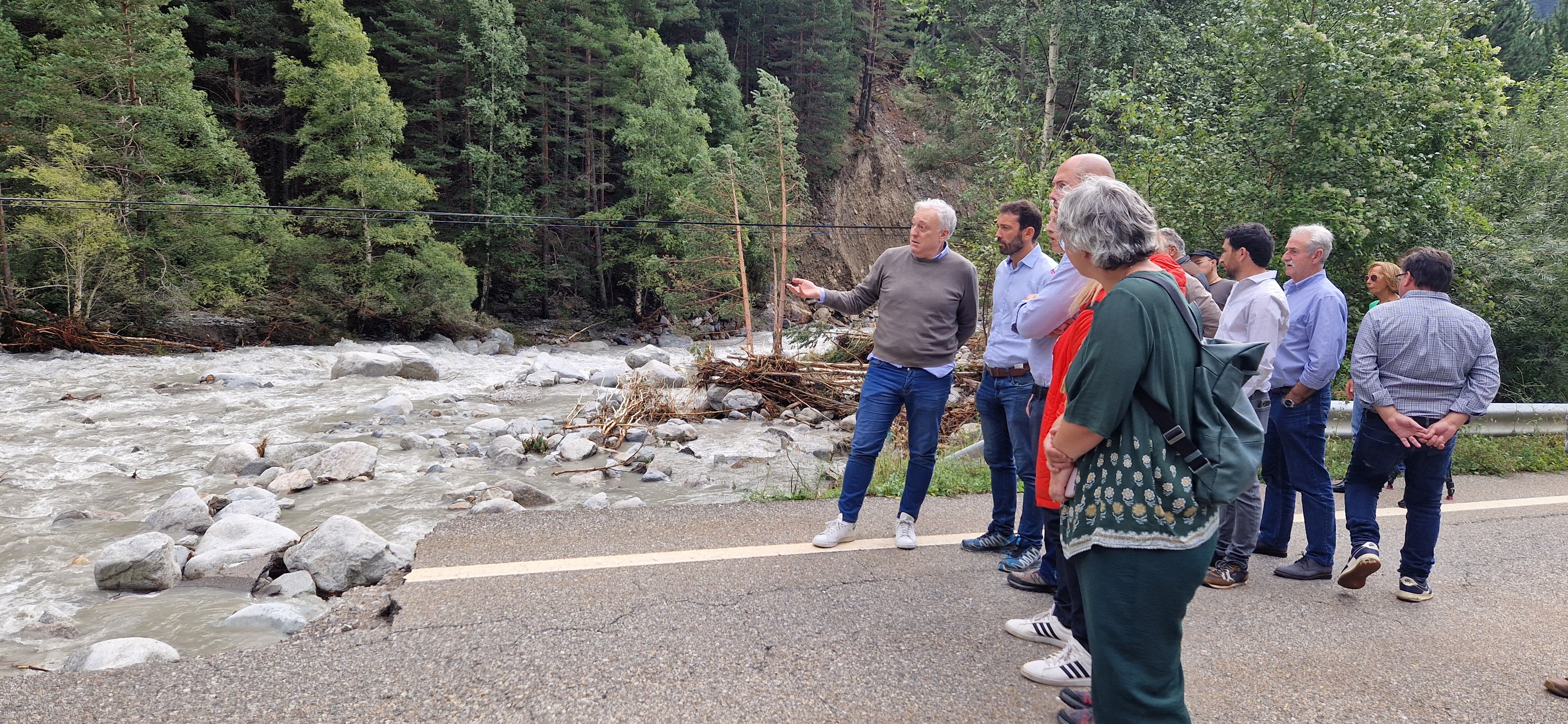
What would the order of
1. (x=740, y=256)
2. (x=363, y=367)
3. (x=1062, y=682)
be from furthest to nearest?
1. (x=740, y=256)
2. (x=363, y=367)
3. (x=1062, y=682)

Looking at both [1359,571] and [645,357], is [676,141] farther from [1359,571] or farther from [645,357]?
[1359,571]

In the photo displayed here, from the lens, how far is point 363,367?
17625 mm

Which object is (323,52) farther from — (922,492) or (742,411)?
(922,492)

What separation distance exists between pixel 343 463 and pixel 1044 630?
25.3ft

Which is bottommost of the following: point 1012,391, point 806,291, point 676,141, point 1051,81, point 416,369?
point 416,369

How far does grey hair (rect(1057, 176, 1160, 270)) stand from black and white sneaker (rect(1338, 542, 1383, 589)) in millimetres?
3023

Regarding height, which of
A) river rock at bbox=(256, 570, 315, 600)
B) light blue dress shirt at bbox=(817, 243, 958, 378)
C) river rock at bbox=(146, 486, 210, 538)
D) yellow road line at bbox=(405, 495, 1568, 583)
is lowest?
river rock at bbox=(146, 486, 210, 538)

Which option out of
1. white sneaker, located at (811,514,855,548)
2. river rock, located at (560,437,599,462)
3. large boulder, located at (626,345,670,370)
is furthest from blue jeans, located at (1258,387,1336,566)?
large boulder, located at (626,345,670,370)

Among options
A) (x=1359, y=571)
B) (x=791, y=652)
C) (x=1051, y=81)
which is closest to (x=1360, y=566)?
(x=1359, y=571)

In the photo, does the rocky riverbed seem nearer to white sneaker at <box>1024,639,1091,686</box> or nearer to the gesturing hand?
the gesturing hand

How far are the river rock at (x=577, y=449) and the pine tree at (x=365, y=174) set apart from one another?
62.1 feet

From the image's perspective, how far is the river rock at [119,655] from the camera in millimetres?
3445

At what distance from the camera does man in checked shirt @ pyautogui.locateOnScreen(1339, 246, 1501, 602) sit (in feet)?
14.5

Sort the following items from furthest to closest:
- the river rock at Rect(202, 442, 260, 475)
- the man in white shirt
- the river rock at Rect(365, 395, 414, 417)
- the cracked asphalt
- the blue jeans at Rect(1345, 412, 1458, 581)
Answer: the river rock at Rect(365, 395, 414, 417)
the river rock at Rect(202, 442, 260, 475)
the man in white shirt
the blue jeans at Rect(1345, 412, 1458, 581)
the cracked asphalt
